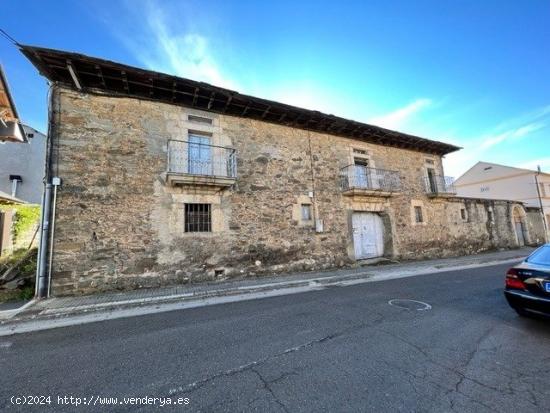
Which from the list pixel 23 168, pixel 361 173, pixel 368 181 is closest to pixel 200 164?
pixel 361 173

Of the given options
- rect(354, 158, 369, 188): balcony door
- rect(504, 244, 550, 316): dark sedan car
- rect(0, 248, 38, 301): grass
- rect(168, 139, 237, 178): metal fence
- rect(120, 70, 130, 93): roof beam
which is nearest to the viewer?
rect(504, 244, 550, 316): dark sedan car

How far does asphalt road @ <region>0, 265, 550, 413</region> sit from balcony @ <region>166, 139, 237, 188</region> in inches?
171

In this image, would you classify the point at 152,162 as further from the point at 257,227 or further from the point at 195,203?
the point at 257,227

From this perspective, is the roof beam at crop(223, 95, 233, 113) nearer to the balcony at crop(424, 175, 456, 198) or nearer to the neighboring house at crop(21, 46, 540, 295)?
the neighboring house at crop(21, 46, 540, 295)

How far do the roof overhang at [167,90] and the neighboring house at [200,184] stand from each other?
1.5 inches

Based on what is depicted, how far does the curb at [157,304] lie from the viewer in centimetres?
461

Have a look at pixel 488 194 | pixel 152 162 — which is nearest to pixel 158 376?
pixel 152 162

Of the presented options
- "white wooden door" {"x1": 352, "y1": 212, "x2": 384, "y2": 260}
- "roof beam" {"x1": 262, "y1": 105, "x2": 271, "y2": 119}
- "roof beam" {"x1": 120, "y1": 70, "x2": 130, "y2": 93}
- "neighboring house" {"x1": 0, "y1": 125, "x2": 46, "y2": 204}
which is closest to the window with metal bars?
"white wooden door" {"x1": 352, "y1": 212, "x2": 384, "y2": 260}

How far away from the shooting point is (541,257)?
393 centimetres

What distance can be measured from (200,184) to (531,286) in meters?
7.88

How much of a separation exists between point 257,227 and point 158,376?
6716 millimetres

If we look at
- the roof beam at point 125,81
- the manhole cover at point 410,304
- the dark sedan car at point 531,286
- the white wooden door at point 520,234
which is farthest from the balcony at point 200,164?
the white wooden door at point 520,234

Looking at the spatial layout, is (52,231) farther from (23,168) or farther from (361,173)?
(23,168)

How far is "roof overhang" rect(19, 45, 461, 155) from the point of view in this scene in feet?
22.6
